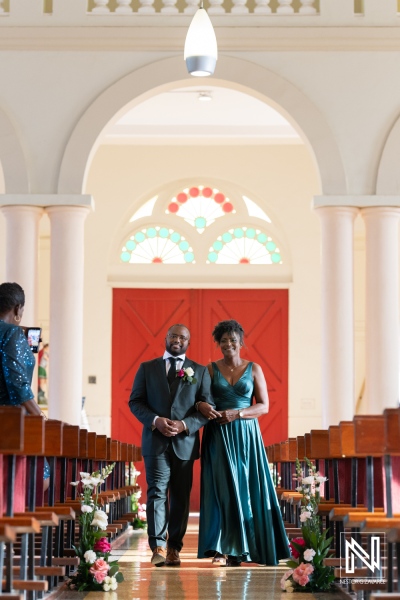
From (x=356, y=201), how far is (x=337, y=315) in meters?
1.19

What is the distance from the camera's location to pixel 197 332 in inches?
719

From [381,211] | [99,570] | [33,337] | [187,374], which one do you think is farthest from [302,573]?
[381,211]

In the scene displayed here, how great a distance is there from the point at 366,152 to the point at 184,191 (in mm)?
6341

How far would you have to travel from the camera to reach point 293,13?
12344mm

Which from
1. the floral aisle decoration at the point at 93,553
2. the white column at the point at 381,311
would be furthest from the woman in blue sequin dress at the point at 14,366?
the white column at the point at 381,311

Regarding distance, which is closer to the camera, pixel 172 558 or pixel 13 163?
pixel 172 558

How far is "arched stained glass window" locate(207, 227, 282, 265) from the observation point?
1825 cm

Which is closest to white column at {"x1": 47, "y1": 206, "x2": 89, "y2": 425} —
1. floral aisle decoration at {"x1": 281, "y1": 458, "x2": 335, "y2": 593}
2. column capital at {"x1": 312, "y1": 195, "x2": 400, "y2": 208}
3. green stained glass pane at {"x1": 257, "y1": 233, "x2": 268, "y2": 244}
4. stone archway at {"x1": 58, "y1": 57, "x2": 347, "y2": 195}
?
stone archway at {"x1": 58, "y1": 57, "x2": 347, "y2": 195}

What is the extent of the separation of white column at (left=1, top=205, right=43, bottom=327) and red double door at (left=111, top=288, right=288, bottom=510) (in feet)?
19.4

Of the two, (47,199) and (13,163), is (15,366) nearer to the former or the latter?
(47,199)

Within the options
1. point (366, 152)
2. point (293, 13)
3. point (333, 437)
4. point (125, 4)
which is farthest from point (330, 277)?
point (333, 437)

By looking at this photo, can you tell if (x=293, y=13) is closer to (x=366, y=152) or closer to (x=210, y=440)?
(x=366, y=152)

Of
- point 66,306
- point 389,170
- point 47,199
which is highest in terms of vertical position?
point 389,170

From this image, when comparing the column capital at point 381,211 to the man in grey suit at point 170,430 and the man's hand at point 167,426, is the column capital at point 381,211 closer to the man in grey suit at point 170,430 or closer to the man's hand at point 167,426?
the man in grey suit at point 170,430
